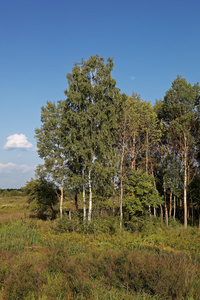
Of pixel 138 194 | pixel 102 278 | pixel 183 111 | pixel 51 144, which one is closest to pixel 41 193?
pixel 51 144

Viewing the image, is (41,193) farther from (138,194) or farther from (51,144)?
(138,194)

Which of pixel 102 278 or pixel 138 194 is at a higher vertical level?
pixel 138 194

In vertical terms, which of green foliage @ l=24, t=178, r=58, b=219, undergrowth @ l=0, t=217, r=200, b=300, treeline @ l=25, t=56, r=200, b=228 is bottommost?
undergrowth @ l=0, t=217, r=200, b=300

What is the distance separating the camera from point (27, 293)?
5.70m

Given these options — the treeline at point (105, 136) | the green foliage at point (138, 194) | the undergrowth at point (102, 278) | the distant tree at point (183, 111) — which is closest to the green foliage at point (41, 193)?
the treeline at point (105, 136)

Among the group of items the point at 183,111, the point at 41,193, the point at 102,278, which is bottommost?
the point at 102,278

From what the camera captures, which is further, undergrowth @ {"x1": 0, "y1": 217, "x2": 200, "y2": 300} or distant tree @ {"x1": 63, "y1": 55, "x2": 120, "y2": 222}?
distant tree @ {"x1": 63, "y1": 55, "x2": 120, "y2": 222}

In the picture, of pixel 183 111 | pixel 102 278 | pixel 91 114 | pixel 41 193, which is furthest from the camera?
pixel 41 193

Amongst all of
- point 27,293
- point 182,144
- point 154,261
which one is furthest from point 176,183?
point 27,293

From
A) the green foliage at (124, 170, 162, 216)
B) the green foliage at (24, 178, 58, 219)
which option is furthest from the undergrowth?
the green foliage at (24, 178, 58, 219)

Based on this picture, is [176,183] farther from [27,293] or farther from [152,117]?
[27,293]

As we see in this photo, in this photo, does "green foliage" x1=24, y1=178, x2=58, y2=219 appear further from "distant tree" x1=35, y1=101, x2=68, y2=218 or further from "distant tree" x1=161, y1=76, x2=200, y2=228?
"distant tree" x1=161, y1=76, x2=200, y2=228

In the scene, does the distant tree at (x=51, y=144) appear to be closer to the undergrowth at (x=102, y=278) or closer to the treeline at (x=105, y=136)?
the treeline at (x=105, y=136)

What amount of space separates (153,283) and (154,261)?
3.45 ft
